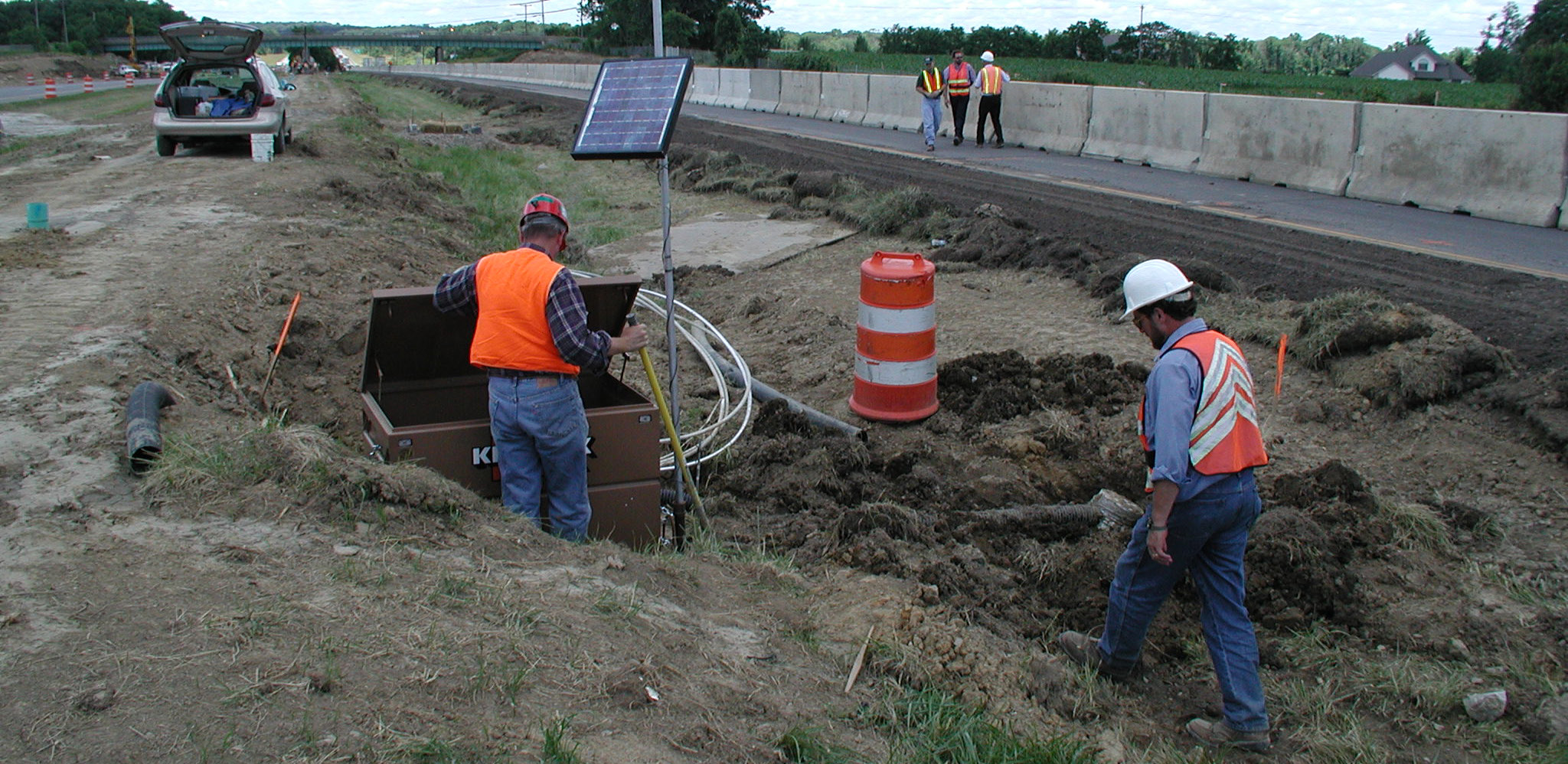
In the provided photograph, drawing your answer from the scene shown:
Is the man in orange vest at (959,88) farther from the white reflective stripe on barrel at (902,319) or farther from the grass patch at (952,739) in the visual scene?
the grass patch at (952,739)

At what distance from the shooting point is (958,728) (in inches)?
143

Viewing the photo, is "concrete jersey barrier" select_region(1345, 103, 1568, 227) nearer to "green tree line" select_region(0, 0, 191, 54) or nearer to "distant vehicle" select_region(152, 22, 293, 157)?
"distant vehicle" select_region(152, 22, 293, 157)

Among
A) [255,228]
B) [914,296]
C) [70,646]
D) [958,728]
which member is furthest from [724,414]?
[255,228]

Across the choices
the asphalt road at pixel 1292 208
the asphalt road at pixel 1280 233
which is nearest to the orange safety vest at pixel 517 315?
the asphalt road at pixel 1280 233

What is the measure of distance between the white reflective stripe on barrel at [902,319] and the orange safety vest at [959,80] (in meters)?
15.1

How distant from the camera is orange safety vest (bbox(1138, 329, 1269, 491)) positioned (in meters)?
3.81

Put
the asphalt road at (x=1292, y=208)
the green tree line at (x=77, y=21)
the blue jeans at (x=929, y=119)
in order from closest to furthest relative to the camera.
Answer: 1. the asphalt road at (x=1292, y=208)
2. the blue jeans at (x=929, y=119)
3. the green tree line at (x=77, y=21)

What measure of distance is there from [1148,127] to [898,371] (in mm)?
12716

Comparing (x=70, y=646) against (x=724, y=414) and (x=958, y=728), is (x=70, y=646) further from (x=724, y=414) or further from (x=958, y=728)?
(x=724, y=414)

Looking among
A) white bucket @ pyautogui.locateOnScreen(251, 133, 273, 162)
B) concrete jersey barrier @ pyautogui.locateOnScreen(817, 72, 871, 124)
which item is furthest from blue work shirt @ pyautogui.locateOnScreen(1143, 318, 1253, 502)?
concrete jersey barrier @ pyautogui.locateOnScreen(817, 72, 871, 124)

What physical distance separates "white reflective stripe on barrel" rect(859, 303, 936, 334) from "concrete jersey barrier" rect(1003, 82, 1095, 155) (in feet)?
44.4

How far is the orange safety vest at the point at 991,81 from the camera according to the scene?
814 inches

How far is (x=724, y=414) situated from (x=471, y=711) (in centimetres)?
405

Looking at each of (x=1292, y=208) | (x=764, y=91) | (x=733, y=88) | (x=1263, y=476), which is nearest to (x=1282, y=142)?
(x=1292, y=208)
